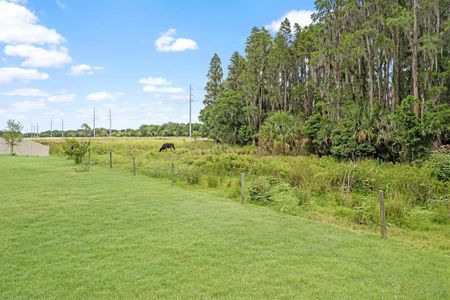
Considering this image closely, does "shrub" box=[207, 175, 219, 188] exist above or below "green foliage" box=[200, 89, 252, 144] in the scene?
below

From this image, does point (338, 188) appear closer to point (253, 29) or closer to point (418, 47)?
point (418, 47)

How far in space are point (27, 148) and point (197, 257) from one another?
29932 mm

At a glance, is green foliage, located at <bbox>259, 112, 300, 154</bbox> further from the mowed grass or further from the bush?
the mowed grass

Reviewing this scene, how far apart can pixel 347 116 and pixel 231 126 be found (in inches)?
633

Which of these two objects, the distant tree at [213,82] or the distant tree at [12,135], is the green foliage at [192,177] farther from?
the distant tree at [213,82]

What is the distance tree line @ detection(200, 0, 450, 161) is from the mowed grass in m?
15.1

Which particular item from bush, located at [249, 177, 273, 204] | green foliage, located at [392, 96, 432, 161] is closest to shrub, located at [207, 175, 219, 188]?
bush, located at [249, 177, 273, 204]

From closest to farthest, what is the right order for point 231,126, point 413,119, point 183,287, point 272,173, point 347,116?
point 183,287
point 272,173
point 413,119
point 347,116
point 231,126

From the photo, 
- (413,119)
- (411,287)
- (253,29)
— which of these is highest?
(253,29)

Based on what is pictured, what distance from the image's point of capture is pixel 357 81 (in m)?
23.9

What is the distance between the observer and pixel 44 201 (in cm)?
826

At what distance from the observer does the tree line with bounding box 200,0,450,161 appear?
18.3 meters

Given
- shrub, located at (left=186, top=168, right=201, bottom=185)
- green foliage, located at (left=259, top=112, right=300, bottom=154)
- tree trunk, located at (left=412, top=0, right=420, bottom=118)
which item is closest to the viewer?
shrub, located at (left=186, top=168, right=201, bottom=185)

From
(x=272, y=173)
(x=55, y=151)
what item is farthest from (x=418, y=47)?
(x=55, y=151)
